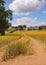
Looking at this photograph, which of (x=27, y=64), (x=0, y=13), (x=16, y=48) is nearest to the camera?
Result: (x=27, y=64)

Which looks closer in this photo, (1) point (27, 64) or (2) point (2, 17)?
(1) point (27, 64)

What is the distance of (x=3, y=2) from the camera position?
220ft

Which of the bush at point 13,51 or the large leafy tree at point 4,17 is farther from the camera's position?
the large leafy tree at point 4,17

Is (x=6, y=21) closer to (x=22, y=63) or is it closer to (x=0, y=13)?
(x=0, y=13)

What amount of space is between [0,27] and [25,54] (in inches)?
1897

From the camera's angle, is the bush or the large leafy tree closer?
the bush

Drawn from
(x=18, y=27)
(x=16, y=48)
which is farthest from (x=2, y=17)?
(x=18, y=27)

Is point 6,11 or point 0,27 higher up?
point 6,11

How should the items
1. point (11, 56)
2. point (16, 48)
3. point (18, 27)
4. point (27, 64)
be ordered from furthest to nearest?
point (18, 27) < point (16, 48) < point (11, 56) < point (27, 64)

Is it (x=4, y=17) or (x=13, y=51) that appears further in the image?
(x=4, y=17)

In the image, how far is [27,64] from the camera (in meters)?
13.1

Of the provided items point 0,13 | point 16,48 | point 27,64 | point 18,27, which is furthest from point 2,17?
point 18,27

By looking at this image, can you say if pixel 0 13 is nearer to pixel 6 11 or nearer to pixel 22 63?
pixel 6 11

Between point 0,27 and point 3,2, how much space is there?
7826 mm
